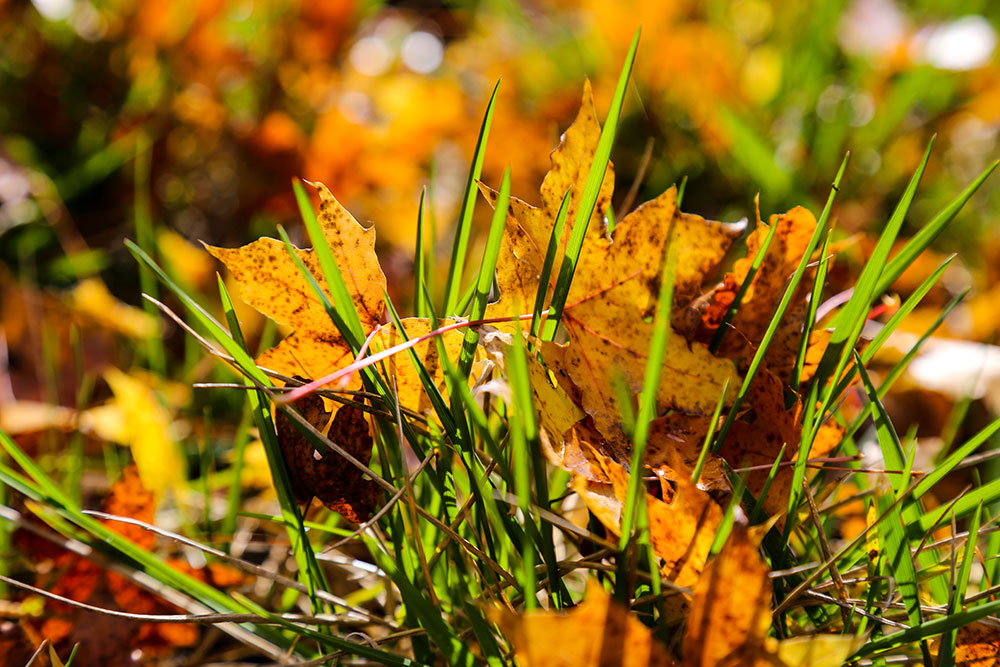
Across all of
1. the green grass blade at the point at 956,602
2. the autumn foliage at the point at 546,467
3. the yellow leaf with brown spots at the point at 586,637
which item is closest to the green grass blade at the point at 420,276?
the autumn foliage at the point at 546,467

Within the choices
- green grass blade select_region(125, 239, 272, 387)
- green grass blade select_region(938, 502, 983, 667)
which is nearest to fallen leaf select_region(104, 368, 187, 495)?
green grass blade select_region(125, 239, 272, 387)

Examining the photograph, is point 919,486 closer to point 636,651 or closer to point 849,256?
point 636,651

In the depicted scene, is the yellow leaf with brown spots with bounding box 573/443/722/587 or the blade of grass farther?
the blade of grass

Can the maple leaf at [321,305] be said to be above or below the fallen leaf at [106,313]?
below

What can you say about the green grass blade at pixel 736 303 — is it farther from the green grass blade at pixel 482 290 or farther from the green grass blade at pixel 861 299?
the green grass blade at pixel 482 290

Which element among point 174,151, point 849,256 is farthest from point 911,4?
point 174,151

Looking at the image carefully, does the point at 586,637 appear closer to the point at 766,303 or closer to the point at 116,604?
the point at 766,303

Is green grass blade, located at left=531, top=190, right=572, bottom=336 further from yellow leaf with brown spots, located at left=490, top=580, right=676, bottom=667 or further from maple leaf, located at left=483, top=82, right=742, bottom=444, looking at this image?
yellow leaf with brown spots, located at left=490, top=580, right=676, bottom=667
